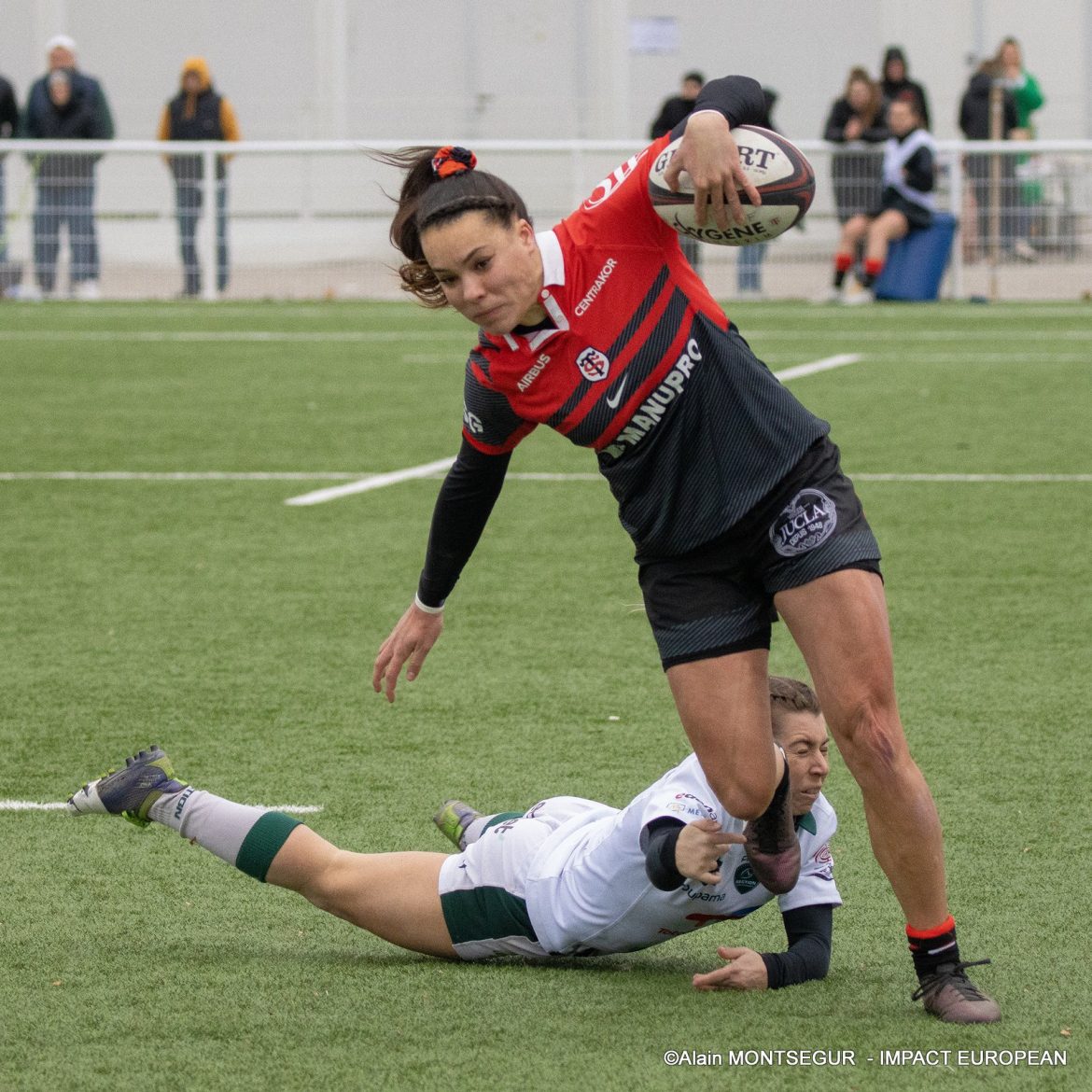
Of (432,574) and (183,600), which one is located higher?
(432,574)

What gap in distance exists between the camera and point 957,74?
82.6 ft

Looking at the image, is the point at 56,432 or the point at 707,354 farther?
the point at 56,432

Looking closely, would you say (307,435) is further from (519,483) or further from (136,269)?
(136,269)

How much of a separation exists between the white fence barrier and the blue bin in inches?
10.8

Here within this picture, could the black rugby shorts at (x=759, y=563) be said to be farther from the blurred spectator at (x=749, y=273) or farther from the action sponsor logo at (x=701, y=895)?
the blurred spectator at (x=749, y=273)

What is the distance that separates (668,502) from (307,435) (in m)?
7.72

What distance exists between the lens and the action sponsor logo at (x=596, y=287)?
12.1ft

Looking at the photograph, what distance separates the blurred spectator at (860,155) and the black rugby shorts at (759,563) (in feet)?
49.9

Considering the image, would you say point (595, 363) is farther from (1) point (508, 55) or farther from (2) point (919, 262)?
(1) point (508, 55)

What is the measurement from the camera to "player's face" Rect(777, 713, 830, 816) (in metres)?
3.96

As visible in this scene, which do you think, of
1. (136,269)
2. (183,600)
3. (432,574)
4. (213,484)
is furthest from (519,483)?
(136,269)

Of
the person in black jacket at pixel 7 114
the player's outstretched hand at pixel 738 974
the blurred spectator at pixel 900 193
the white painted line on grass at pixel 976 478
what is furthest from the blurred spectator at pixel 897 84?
the player's outstretched hand at pixel 738 974

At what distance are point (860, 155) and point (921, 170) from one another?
2.72ft

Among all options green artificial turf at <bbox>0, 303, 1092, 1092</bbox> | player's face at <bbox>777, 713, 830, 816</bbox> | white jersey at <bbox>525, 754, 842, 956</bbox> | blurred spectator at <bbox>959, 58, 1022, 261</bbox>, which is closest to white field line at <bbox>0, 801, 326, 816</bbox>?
green artificial turf at <bbox>0, 303, 1092, 1092</bbox>
